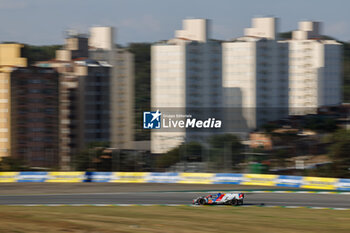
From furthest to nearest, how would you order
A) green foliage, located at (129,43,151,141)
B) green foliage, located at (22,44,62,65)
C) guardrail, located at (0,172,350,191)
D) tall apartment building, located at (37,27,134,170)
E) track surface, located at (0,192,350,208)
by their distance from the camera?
green foliage, located at (22,44,62,65) → green foliage, located at (129,43,151,141) → tall apartment building, located at (37,27,134,170) → guardrail, located at (0,172,350,191) → track surface, located at (0,192,350,208)

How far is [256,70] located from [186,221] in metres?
84.4

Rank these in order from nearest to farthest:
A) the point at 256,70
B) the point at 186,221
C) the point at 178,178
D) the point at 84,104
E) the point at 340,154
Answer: the point at 186,221 → the point at 178,178 → the point at 340,154 → the point at 84,104 → the point at 256,70

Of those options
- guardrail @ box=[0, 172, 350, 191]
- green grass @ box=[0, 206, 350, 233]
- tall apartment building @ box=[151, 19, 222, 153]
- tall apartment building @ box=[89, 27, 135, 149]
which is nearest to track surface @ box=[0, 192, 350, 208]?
green grass @ box=[0, 206, 350, 233]

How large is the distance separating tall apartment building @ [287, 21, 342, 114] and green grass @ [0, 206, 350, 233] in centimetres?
8744

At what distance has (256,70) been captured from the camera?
99.9 metres

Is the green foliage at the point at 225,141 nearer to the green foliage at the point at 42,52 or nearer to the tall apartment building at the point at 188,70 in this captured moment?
the tall apartment building at the point at 188,70

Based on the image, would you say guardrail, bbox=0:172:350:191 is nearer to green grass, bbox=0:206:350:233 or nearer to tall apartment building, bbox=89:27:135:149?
green grass, bbox=0:206:350:233

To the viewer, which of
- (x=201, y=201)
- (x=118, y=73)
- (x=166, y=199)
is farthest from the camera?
(x=118, y=73)

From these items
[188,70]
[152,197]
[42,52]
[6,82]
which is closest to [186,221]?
[152,197]

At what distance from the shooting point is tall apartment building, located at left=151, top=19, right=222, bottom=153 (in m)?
94.9

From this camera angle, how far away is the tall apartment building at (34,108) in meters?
78.9

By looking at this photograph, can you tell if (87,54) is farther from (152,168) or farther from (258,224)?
(258,224)

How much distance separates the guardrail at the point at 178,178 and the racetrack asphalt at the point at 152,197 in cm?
164

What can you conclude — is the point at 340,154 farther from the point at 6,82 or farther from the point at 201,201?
the point at 6,82
